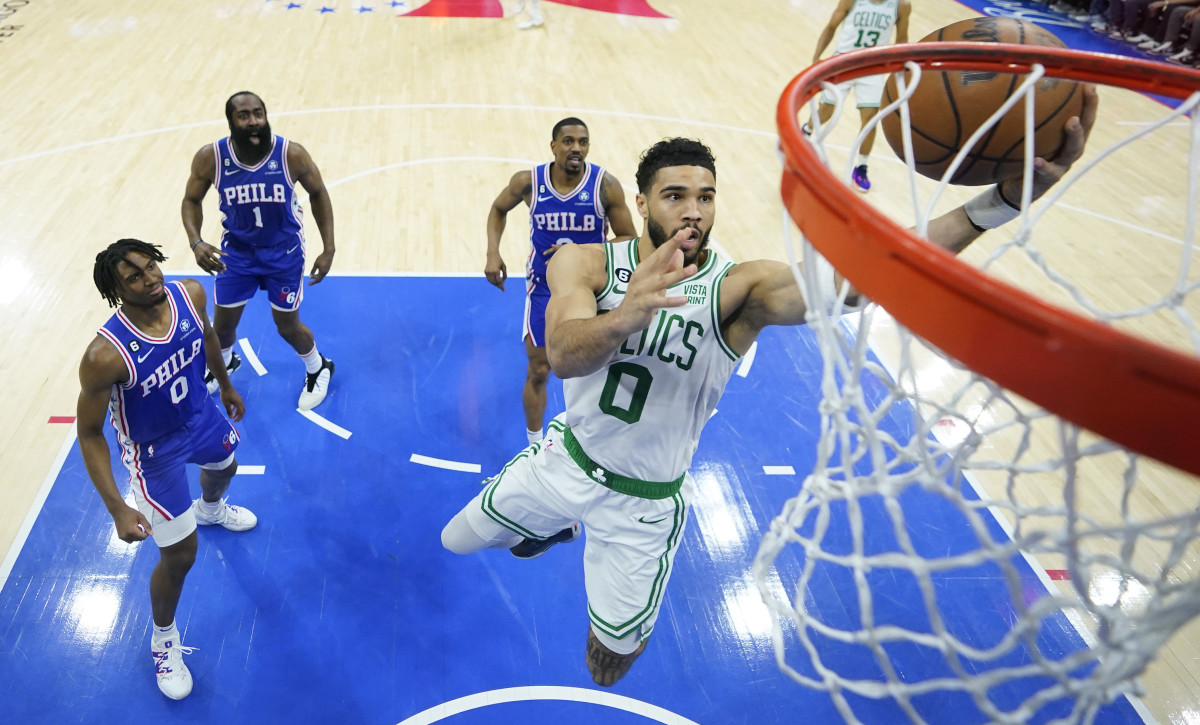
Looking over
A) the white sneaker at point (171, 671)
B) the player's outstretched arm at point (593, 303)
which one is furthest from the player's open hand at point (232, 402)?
the player's outstretched arm at point (593, 303)

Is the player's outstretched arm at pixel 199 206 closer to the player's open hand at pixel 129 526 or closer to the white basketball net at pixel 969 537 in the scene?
the player's open hand at pixel 129 526

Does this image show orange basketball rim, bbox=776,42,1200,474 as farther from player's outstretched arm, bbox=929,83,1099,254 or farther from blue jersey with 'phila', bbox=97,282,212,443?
blue jersey with 'phila', bbox=97,282,212,443

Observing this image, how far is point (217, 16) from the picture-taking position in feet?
38.8

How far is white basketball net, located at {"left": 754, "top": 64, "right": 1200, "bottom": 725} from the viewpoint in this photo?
1584mm

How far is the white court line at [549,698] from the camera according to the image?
133 inches

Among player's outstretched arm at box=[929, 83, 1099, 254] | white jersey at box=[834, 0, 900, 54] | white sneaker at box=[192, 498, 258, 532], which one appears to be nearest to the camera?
player's outstretched arm at box=[929, 83, 1099, 254]

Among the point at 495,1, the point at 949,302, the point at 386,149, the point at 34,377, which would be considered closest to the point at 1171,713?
the point at 949,302

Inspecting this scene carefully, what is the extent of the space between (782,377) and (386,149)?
4.89 m

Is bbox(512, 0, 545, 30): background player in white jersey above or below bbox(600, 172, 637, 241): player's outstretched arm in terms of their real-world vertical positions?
below

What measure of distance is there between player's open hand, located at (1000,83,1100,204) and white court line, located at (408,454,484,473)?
9.96ft

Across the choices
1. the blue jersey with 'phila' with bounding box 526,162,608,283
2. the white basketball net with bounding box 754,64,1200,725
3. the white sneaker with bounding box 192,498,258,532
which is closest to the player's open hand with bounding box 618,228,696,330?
the white basketball net with bounding box 754,64,1200,725

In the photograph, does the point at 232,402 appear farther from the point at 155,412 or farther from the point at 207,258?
the point at 207,258

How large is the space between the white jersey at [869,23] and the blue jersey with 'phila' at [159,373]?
636cm

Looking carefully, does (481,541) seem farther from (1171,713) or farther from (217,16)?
(217,16)
